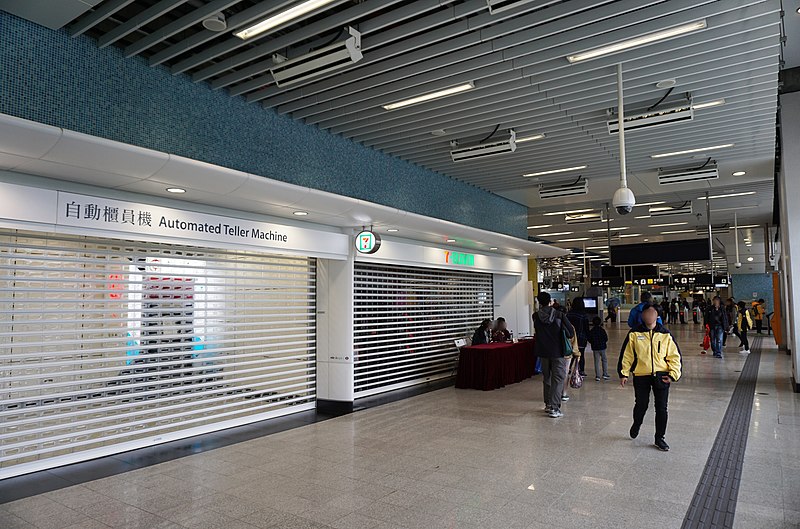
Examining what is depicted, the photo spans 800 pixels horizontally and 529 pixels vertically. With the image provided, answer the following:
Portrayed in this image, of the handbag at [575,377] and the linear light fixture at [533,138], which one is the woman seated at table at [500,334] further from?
the linear light fixture at [533,138]

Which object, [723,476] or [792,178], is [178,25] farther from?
[792,178]

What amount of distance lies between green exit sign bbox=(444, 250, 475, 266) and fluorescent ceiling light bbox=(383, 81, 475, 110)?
178 inches

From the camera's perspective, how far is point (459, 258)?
34.4ft

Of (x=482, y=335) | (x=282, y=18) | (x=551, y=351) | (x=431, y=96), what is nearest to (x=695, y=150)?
(x=551, y=351)

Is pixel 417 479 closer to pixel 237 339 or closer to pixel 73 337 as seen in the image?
pixel 237 339

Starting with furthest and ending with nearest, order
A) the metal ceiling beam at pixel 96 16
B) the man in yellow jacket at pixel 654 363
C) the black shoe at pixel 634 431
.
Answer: the black shoe at pixel 634 431 < the man in yellow jacket at pixel 654 363 < the metal ceiling beam at pixel 96 16

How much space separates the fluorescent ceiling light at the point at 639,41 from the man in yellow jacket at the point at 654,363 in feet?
8.00

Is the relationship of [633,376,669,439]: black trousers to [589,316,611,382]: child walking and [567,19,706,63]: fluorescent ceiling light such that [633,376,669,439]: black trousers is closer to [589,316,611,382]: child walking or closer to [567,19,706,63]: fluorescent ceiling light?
[567,19,706,63]: fluorescent ceiling light

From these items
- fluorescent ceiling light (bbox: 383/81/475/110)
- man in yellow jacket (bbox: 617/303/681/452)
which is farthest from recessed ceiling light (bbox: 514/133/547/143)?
man in yellow jacket (bbox: 617/303/681/452)

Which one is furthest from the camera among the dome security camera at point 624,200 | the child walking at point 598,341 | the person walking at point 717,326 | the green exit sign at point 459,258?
the person walking at point 717,326

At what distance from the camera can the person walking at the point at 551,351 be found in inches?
273

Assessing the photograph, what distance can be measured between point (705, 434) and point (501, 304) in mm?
7069

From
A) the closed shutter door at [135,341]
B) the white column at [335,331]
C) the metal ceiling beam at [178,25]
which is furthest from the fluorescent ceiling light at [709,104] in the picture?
the closed shutter door at [135,341]

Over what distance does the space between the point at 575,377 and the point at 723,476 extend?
4699 mm
